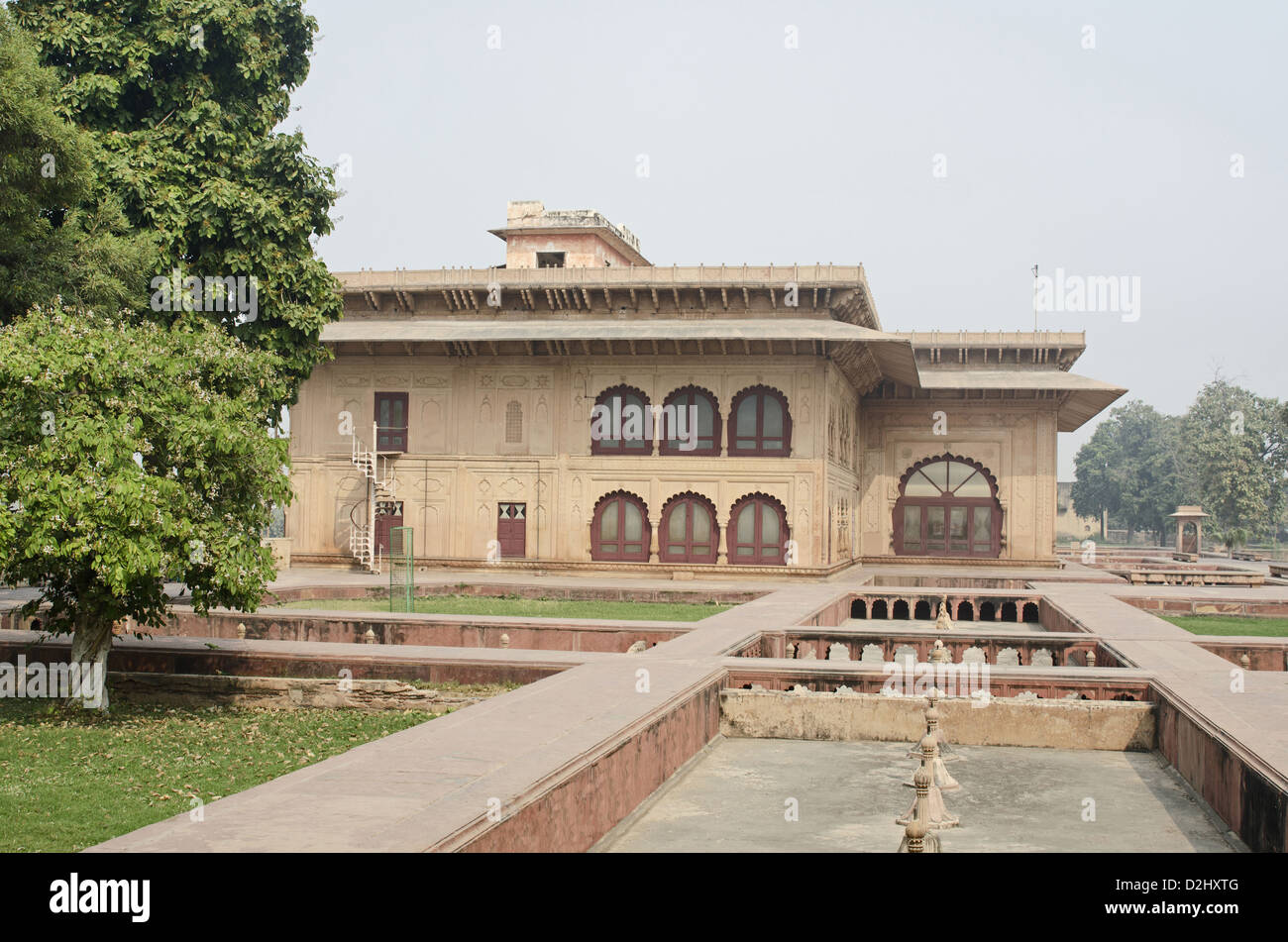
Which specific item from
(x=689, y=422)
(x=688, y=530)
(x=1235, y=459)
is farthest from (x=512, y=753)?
(x=1235, y=459)

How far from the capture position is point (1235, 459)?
80.1 metres

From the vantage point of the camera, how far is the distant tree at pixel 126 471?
12.6 m

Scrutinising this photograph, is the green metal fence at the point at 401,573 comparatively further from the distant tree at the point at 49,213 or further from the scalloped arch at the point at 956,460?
the scalloped arch at the point at 956,460

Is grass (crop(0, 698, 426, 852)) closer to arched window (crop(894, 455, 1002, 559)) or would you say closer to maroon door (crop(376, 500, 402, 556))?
maroon door (crop(376, 500, 402, 556))

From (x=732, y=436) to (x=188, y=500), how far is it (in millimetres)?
19234

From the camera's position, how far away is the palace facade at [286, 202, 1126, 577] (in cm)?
3089

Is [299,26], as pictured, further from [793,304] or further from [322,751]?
[322,751]

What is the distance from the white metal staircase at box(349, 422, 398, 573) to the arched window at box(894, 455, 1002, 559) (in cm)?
1607

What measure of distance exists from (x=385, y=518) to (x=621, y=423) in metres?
6.63

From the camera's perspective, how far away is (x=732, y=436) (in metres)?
31.5

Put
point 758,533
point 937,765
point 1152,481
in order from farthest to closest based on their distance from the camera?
point 1152,481 < point 758,533 < point 937,765

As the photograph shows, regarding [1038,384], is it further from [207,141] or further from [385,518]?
[207,141]
